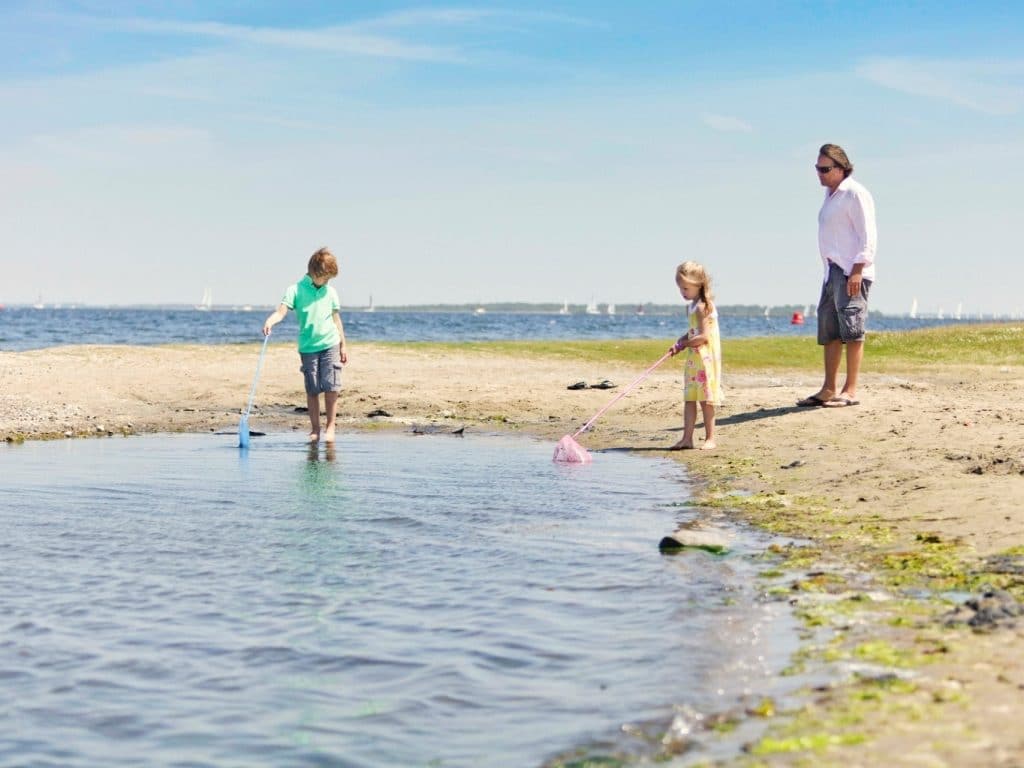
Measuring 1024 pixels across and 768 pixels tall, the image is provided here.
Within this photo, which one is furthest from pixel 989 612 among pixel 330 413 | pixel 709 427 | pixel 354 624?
pixel 330 413

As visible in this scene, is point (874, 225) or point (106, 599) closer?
point (106, 599)

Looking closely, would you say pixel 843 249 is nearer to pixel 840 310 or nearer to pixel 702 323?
pixel 840 310

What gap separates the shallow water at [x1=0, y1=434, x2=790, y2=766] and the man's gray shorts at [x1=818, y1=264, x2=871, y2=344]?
457 centimetres

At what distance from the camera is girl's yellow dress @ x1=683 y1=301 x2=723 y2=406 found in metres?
12.9

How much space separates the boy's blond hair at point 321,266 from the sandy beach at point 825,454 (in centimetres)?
289

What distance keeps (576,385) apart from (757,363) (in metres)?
6.47

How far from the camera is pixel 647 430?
15430 millimetres

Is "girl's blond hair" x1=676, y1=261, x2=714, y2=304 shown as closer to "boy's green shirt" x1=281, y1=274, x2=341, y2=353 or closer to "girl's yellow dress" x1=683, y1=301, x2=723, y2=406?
"girl's yellow dress" x1=683, y1=301, x2=723, y2=406

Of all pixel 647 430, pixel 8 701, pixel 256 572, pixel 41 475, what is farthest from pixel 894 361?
pixel 8 701

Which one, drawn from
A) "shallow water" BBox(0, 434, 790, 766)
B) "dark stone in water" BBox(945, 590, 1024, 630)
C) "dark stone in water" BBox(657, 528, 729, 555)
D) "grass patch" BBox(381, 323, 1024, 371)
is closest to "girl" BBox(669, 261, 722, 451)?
"shallow water" BBox(0, 434, 790, 766)

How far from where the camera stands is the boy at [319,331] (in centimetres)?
1445

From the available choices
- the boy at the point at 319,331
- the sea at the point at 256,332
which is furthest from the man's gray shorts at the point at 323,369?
the sea at the point at 256,332

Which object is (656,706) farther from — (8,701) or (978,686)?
(8,701)

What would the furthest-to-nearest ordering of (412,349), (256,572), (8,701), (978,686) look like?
(412,349) → (256,572) → (8,701) → (978,686)
